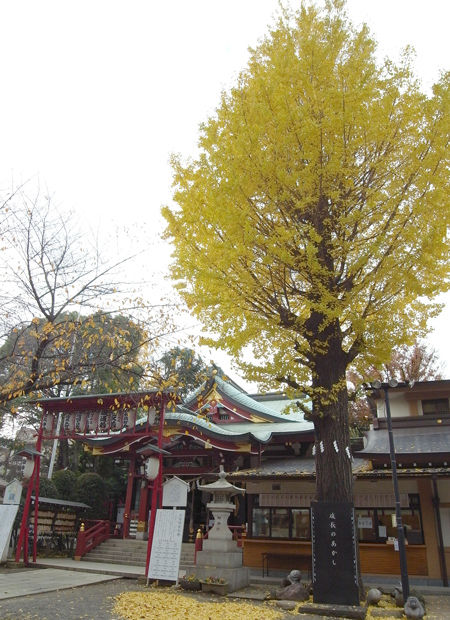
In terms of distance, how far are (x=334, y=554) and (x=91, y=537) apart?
11360 mm

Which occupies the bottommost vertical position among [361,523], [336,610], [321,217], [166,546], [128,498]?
[336,610]

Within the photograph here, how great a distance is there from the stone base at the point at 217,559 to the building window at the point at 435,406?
8.68 m

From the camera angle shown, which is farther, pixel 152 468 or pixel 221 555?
pixel 152 468

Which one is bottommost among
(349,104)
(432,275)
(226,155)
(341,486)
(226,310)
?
(341,486)

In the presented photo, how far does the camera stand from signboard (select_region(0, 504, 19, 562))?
12.7 metres

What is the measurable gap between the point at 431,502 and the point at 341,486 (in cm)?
637

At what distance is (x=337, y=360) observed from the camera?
29.5 ft

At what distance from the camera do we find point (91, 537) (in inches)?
655

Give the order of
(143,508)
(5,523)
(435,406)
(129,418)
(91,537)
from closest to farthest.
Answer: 1. (5,523)
2. (129,418)
3. (435,406)
4. (91,537)
5. (143,508)

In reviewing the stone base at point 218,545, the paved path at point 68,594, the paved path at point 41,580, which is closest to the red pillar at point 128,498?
the paved path at point 68,594

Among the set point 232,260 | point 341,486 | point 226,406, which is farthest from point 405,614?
point 226,406

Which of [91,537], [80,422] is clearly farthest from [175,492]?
[91,537]

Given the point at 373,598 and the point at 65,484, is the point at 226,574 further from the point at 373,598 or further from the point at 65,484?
the point at 65,484

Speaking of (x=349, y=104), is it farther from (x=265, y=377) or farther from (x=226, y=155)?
(x=265, y=377)
